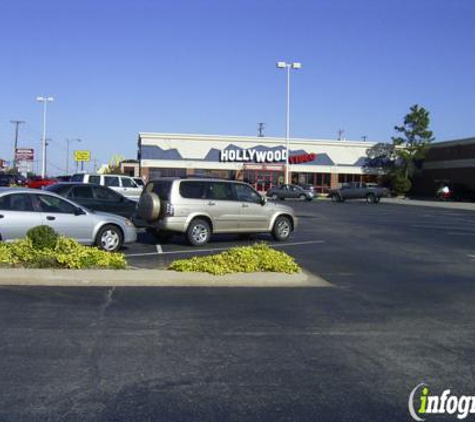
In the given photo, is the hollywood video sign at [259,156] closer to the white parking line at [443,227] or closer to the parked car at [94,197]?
the white parking line at [443,227]

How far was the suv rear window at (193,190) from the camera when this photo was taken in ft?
53.8

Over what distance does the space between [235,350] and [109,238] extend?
27.6ft

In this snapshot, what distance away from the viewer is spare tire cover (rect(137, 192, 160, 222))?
1608cm

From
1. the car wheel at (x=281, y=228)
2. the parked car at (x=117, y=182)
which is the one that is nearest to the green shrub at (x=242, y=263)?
the car wheel at (x=281, y=228)

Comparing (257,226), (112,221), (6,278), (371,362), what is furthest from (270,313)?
(257,226)

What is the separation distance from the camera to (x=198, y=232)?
16.5 metres

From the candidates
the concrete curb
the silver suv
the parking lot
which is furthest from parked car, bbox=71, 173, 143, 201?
the concrete curb

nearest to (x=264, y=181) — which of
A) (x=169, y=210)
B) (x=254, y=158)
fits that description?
(x=254, y=158)

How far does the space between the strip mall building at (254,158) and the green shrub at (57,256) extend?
51017 mm

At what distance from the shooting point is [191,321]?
7750 mm

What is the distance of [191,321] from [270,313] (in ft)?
3.85

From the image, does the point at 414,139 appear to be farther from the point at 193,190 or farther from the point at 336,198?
the point at 193,190

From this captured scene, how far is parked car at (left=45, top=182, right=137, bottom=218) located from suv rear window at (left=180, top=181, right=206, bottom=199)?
435cm

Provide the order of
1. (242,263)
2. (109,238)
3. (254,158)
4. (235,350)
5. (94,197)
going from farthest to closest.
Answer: (254,158), (94,197), (109,238), (242,263), (235,350)
